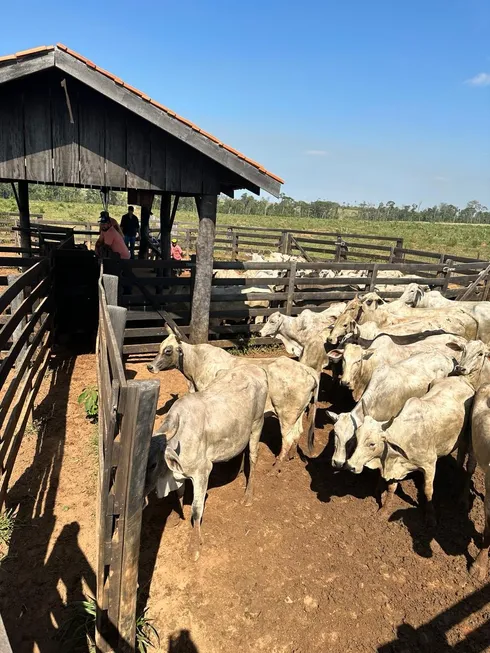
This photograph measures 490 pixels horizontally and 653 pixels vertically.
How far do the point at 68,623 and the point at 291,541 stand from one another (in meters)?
→ 2.36

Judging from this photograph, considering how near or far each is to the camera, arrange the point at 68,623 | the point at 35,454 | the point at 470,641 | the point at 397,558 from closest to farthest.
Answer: the point at 68,623
the point at 470,641
the point at 397,558
the point at 35,454

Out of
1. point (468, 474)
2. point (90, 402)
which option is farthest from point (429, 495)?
point (90, 402)

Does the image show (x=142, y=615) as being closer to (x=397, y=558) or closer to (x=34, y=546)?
(x=34, y=546)

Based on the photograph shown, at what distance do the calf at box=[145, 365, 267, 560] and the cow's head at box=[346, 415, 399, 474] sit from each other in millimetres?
1239

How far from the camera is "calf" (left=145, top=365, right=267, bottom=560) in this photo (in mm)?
4184

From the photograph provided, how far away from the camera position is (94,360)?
920 centimetres

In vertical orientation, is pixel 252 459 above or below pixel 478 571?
above

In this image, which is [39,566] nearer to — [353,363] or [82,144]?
[353,363]

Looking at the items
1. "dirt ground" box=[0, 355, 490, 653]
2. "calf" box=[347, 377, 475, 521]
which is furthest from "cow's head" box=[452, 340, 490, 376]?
"dirt ground" box=[0, 355, 490, 653]

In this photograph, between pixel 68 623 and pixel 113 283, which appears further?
pixel 113 283

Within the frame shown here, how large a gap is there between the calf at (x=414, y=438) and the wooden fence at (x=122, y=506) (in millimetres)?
2791

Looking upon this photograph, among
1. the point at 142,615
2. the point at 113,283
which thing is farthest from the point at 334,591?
the point at 113,283

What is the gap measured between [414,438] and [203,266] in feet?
16.8

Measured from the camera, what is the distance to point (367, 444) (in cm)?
503
